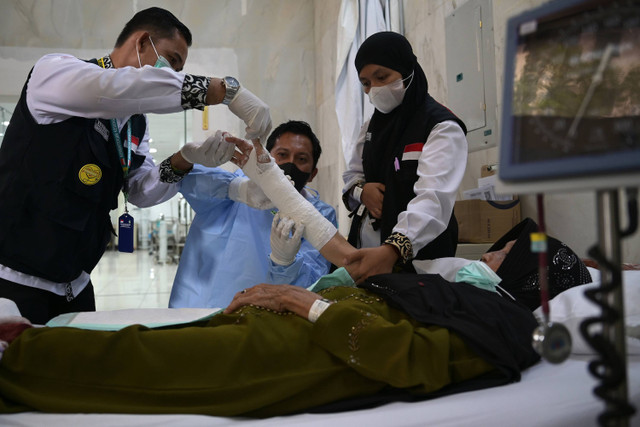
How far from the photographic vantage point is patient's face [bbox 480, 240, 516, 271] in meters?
1.90

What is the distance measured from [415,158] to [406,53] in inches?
18.1

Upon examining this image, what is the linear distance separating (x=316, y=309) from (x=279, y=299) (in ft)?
0.44

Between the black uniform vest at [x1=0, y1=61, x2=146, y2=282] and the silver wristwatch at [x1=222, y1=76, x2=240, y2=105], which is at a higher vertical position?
the silver wristwatch at [x1=222, y1=76, x2=240, y2=105]

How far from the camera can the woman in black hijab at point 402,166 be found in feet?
5.73

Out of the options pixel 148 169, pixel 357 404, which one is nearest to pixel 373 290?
pixel 357 404

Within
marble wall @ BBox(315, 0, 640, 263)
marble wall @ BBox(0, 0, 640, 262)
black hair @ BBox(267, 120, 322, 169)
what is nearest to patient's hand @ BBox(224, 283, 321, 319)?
marble wall @ BBox(315, 0, 640, 263)

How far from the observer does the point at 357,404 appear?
1.21m

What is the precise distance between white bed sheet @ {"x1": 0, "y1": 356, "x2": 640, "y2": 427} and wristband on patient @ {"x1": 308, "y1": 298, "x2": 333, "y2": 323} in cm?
27

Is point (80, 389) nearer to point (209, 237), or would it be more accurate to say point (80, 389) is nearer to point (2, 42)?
point (209, 237)

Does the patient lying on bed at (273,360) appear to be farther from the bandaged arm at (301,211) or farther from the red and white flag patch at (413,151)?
the red and white flag patch at (413,151)

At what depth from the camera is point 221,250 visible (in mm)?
2434

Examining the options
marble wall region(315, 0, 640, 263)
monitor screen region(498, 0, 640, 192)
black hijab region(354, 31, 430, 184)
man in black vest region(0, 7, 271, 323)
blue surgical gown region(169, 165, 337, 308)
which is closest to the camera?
monitor screen region(498, 0, 640, 192)

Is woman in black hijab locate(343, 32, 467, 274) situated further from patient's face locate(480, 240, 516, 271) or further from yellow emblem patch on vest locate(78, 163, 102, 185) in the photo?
yellow emblem patch on vest locate(78, 163, 102, 185)

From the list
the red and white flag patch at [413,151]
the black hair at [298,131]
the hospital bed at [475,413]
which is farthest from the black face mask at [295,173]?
the hospital bed at [475,413]
